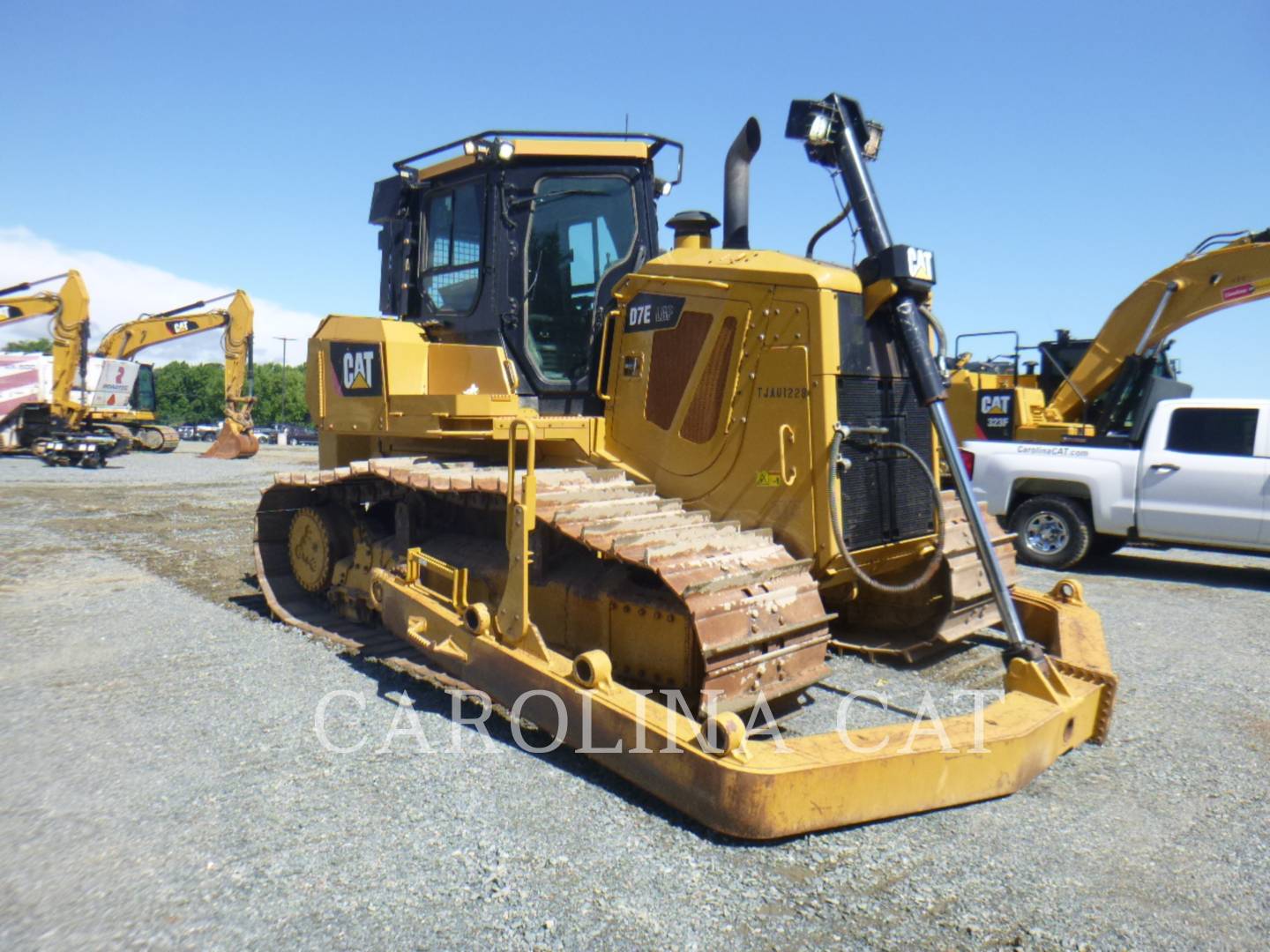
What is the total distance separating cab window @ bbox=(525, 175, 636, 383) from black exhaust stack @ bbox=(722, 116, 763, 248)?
586mm

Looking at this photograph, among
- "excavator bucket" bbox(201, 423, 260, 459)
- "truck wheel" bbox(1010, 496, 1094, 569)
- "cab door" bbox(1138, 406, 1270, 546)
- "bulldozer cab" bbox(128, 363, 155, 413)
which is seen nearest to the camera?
"cab door" bbox(1138, 406, 1270, 546)

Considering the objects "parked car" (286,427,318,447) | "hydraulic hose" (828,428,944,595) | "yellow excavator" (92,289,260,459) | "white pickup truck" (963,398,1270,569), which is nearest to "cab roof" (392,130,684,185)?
"hydraulic hose" (828,428,944,595)

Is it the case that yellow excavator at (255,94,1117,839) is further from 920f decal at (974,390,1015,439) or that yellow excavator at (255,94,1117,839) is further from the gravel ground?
920f decal at (974,390,1015,439)

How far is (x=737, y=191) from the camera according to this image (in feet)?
16.5

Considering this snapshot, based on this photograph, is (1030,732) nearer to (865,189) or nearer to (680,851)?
(680,851)

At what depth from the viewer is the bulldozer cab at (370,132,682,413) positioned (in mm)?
5164

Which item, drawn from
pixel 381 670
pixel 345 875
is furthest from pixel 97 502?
pixel 345 875

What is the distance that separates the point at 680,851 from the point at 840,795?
0.56 metres

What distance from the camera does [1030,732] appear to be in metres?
3.29

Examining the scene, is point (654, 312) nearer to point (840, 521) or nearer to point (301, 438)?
point (840, 521)

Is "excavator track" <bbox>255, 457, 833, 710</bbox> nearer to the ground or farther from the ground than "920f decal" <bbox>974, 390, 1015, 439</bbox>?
nearer to the ground

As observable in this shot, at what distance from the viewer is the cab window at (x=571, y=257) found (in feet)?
17.1

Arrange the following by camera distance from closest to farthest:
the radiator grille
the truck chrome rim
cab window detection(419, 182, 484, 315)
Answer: the radiator grille, cab window detection(419, 182, 484, 315), the truck chrome rim

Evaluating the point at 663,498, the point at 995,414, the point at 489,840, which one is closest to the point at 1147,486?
the point at 995,414
